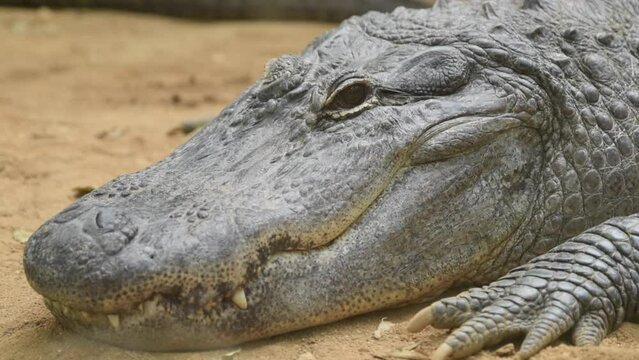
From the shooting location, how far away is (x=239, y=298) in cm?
340

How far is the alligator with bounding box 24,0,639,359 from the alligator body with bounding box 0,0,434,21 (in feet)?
18.0

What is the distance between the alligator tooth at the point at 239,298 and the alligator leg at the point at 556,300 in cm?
64

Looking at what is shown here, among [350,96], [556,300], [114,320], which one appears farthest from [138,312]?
[556,300]

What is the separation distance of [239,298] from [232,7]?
7.93 m

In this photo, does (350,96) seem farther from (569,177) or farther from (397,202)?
(569,177)

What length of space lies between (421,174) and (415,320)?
0.64 metres

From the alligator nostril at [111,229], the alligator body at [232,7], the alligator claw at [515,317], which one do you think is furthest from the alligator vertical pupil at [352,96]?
the alligator body at [232,7]

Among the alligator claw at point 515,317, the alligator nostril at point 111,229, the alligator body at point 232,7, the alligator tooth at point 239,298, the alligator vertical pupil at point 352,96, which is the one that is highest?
the alligator vertical pupil at point 352,96

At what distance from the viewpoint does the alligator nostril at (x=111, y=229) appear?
3287 millimetres

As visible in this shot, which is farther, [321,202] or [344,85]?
[344,85]

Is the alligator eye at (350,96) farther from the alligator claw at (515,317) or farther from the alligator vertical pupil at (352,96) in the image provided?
the alligator claw at (515,317)

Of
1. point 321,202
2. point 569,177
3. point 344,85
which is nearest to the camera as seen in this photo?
point 321,202

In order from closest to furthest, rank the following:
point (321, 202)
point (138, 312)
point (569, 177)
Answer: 1. point (138, 312)
2. point (321, 202)
3. point (569, 177)

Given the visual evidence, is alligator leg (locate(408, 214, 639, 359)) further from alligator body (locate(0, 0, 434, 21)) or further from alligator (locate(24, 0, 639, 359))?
alligator body (locate(0, 0, 434, 21))
